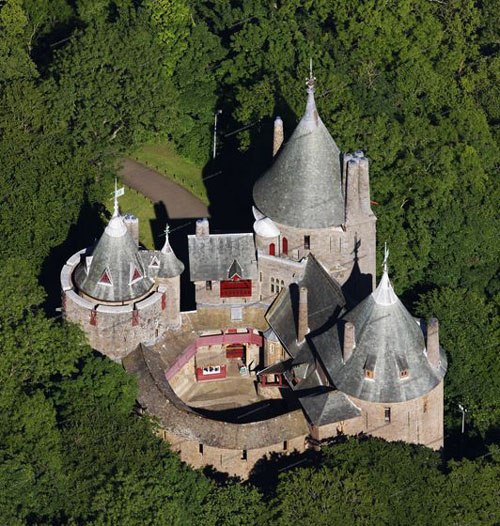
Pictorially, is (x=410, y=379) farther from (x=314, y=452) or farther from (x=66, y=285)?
(x=66, y=285)

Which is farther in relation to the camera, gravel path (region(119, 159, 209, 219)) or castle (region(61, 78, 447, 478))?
gravel path (region(119, 159, 209, 219))

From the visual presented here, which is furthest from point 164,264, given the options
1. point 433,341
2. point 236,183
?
point 236,183

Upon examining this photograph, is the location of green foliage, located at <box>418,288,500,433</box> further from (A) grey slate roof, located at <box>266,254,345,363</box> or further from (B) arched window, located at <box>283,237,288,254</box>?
(B) arched window, located at <box>283,237,288,254</box>

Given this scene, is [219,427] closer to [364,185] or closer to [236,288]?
[236,288]

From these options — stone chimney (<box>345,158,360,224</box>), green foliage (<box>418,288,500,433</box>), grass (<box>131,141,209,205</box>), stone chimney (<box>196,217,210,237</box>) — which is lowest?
green foliage (<box>418,288,500,433</box>)

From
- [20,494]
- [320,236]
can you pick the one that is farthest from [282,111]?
[20,494]

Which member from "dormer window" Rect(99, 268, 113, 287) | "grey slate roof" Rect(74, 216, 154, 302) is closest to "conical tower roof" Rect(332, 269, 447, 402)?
"grey slate roof" Rect(74, 216, 154, 302)
